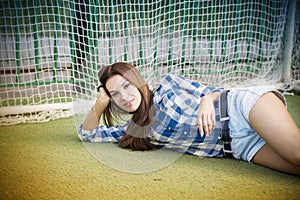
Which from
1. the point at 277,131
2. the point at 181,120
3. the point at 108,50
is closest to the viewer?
the point at 277,131

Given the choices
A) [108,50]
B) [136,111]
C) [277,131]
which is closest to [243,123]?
[277,131]

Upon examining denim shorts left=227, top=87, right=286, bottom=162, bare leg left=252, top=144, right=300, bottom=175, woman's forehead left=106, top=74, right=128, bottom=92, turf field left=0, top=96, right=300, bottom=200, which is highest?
woman's forehead left=106, top=74, right=128, bottom=92

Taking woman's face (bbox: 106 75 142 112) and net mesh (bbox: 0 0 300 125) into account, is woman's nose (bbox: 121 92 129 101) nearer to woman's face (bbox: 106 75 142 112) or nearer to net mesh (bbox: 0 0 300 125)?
woman's face (bbox: 106 75 142 112)

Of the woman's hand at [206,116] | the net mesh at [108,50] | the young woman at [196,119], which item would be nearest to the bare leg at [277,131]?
the young woman at [196,119]

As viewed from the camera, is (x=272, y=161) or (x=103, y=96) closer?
(x=272, y=161)

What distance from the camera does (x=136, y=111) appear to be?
4.51 ft

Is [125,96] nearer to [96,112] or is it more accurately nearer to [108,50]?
[96,112]

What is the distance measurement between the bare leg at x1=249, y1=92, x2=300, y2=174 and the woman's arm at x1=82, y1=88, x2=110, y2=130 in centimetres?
65

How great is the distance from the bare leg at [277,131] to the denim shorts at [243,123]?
3 cm

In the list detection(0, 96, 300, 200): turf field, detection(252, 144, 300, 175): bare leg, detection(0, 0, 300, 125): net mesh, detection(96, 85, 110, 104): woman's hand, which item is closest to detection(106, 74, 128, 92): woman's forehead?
detection(96, 85, 110, 104): woman's hand

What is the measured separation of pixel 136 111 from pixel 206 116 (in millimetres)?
337

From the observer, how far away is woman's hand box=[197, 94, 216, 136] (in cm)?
115

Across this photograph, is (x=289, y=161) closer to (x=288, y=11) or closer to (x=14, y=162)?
(x=14, y=162)

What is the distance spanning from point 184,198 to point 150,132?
1.39ft
